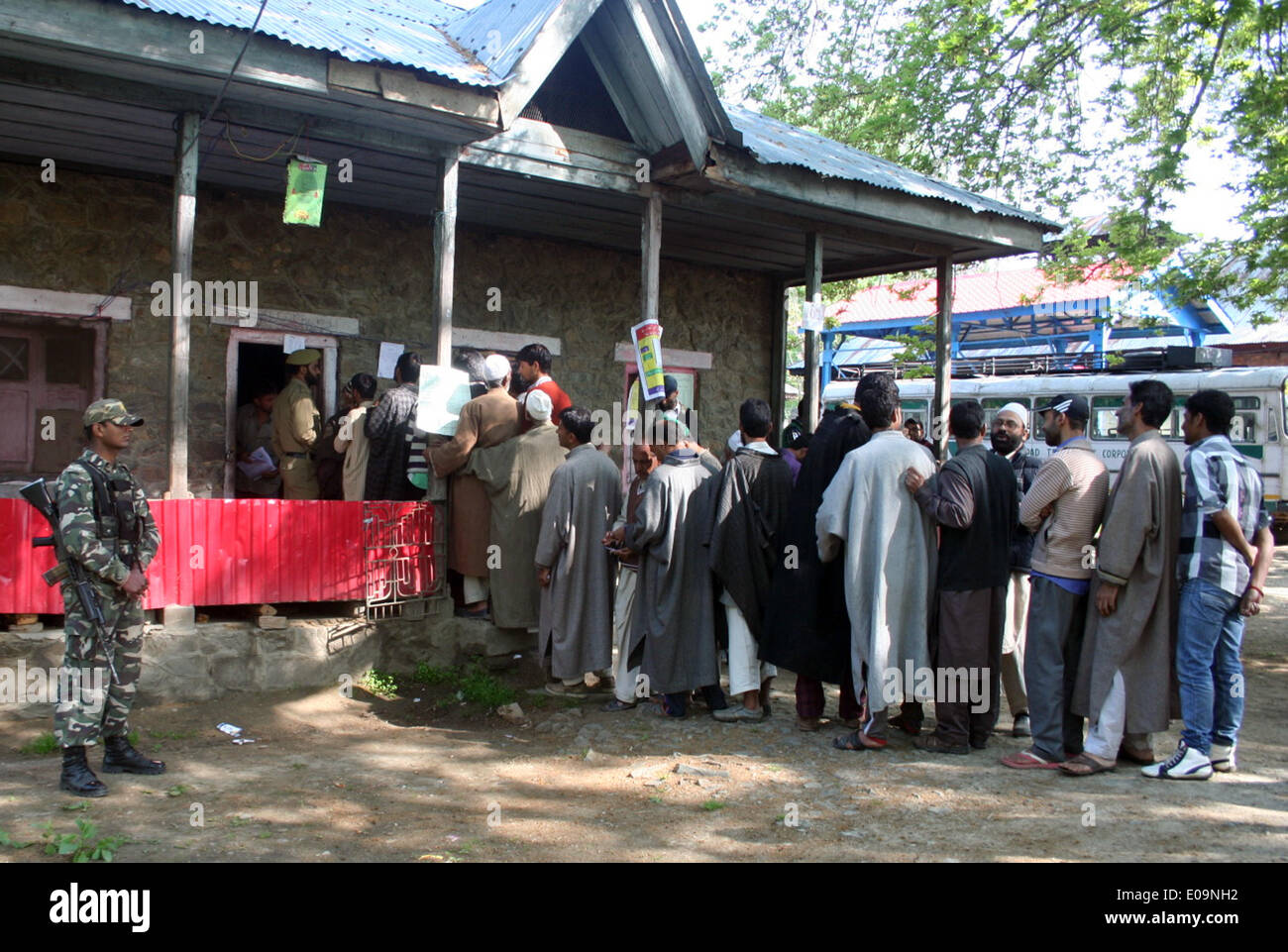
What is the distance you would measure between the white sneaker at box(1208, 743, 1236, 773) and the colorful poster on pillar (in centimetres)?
409

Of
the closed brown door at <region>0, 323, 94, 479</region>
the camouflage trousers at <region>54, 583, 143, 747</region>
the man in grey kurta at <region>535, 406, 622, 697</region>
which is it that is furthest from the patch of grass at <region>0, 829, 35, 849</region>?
the closed brown door at <region>0, 323, 94, 479</region>

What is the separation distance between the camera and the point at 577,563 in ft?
22.2

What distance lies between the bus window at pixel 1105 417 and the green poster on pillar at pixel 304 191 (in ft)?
51.0

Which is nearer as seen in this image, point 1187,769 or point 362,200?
point 1187,769

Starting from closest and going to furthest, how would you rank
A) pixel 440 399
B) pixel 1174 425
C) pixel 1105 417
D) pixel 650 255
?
1. pixel 440 399
2. pixel 650 255
3. pixel 1174 425
4. pixel 1105 417

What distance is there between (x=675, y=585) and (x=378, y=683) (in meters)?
2.22

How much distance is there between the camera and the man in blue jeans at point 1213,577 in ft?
16.9

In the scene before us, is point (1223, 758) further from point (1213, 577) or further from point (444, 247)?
point (444, 247)

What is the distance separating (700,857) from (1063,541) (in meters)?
2.72

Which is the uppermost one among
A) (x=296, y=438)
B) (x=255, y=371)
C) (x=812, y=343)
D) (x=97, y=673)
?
(x=812, y=343)

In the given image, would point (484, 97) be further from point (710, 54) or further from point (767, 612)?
point (710, 54)

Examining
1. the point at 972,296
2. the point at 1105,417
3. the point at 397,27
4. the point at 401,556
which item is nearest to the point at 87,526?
the point at 401,556

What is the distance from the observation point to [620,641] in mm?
6727

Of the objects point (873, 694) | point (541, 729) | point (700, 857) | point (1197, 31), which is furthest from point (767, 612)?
point (1197, 31)
